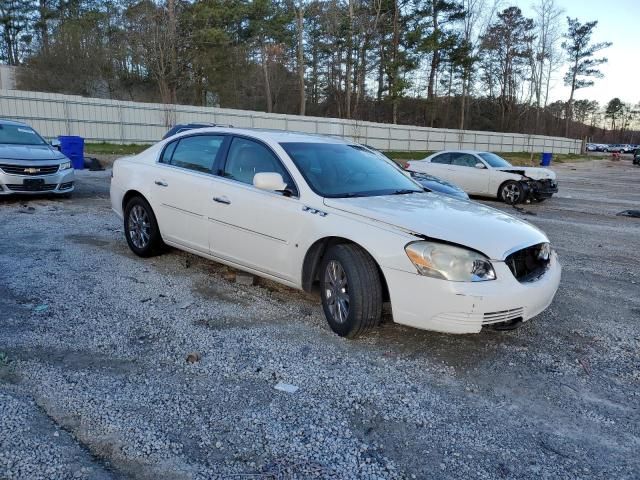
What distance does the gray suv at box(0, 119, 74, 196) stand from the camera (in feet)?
28.6

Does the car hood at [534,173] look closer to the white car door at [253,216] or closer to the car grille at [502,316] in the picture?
the white car door at [253,216]

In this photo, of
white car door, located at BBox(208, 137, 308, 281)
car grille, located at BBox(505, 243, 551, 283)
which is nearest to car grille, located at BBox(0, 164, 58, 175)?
white car door, located at BBox(208, 137, 308, 281)

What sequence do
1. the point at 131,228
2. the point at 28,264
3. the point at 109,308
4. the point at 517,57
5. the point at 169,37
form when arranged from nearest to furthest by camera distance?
the point at 109,308 → the point at 28,264 → the point at 131,228 → the point at 169,37 → the point at 517,57

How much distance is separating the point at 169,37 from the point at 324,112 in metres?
20.8

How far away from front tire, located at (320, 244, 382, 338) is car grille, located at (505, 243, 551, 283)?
3.18 ft

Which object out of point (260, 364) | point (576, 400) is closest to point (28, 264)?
point (260, 364)

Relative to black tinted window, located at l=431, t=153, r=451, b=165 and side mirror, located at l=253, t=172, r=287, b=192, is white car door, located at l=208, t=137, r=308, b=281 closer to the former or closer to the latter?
side mirror, located at l=253, t=172, r=287, b=192

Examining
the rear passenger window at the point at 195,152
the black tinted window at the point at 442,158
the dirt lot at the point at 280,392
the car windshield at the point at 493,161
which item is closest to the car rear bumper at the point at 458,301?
the dirt lot at the point at 280,392

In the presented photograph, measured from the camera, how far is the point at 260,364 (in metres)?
3.45

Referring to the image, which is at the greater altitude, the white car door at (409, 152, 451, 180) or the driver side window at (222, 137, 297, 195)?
the driver side window at (222, 137, 297, 195)

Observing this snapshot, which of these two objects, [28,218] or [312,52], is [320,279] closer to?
[28,218]

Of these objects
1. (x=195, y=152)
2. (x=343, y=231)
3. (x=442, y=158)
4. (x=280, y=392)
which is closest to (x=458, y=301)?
(x=343, y=231)

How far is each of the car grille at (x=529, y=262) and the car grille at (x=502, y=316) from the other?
0.24 metres

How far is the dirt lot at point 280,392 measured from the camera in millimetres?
2482
